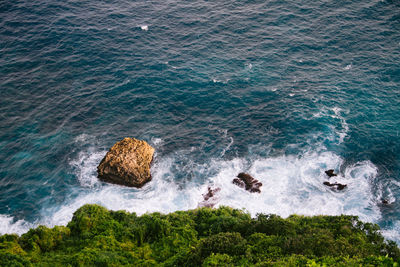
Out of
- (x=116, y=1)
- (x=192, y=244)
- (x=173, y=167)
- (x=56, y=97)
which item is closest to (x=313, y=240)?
(x=192, y=244)

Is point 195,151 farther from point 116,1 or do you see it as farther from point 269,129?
point 116,1

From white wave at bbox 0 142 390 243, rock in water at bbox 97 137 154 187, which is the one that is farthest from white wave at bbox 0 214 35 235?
rock in water at bbox 97 137 154 187

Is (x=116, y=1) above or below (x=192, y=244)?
above

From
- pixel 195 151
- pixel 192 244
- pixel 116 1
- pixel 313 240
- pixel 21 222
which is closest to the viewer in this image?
pixel 313 240

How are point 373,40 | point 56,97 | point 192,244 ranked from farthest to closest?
1. point 373,40
2. point 56,97
3. point 192,244

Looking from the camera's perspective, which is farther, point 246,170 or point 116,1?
point 116,1

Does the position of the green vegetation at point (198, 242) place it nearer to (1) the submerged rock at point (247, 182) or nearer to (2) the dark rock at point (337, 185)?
(1) the submerged rock at point (247, 182)

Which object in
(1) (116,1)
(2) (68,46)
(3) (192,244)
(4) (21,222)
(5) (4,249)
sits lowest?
(4) (21,222)
